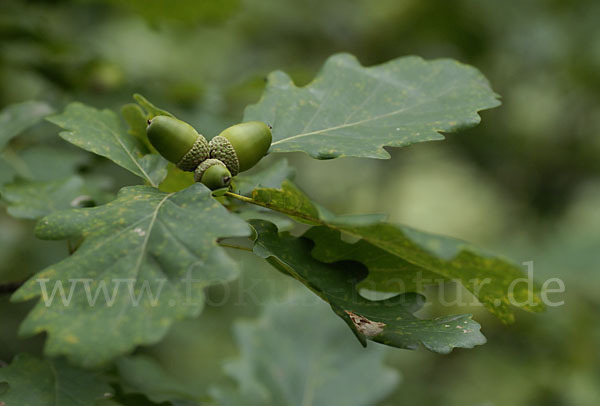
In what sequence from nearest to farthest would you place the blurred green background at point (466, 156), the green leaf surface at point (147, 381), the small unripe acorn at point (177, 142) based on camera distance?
the small unripe acorn at point (177, 142), the green leaf surface at point (147, 381), the blurred green background at point (466, 156)

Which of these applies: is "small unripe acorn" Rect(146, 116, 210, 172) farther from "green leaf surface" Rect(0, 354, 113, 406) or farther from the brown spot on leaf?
"green leaf surface" Rect(0, 354, 113, 406)

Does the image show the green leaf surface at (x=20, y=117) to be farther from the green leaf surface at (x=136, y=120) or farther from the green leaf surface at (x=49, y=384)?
the green leaf surface at (x=49, y=384)

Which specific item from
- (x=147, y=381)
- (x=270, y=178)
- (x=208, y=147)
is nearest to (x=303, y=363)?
(x=147, y=381)

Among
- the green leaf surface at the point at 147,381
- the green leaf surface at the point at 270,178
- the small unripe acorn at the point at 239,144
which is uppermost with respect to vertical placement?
the small unripe acorn at the point at 239,144

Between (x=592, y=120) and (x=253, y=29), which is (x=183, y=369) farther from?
(x=592, y=120)

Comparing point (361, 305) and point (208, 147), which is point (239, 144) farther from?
point (361, 305)

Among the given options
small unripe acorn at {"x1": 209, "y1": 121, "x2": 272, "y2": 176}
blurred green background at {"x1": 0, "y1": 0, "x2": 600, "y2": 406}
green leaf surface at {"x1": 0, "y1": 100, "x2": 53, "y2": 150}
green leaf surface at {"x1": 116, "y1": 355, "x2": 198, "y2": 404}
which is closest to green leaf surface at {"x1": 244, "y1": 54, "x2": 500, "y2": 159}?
small unripe acorn at {"x1": 209, "y1": 121, "x2": 272, "y2": 176}

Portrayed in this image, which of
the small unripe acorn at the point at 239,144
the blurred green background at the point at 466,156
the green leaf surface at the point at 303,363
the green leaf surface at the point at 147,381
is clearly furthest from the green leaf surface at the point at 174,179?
the blurred green background at the point at 466,156
